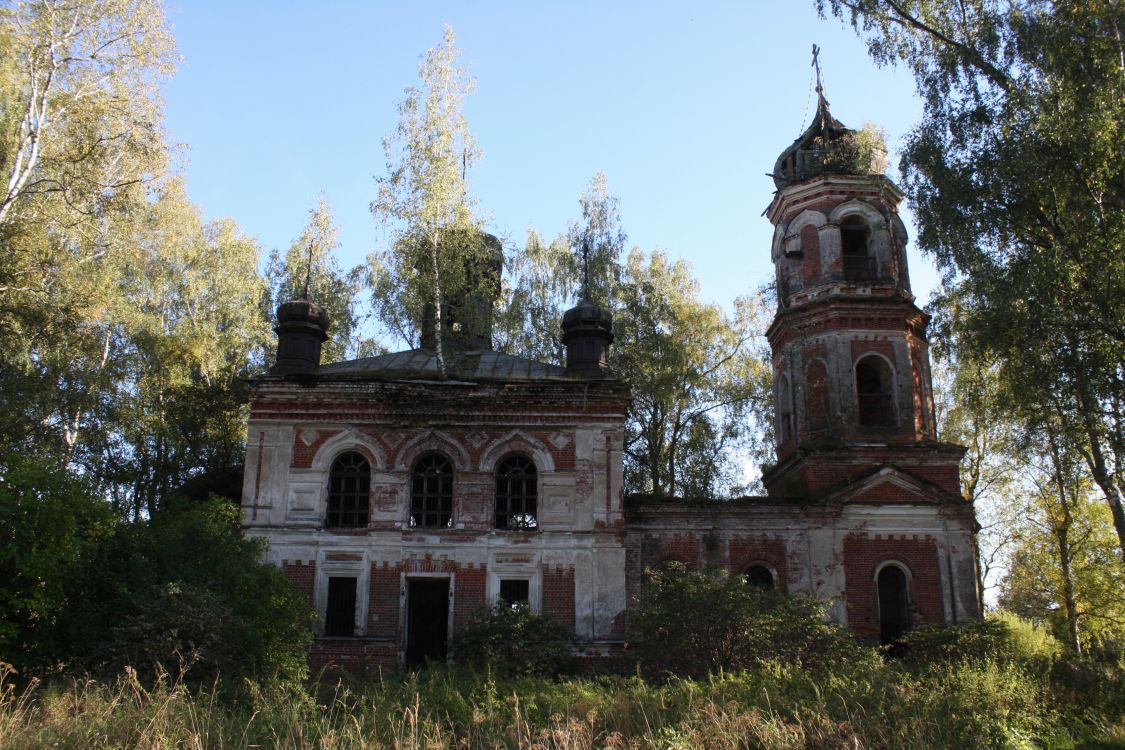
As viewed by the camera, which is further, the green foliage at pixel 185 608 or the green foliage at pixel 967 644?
the green foliage at pixel 967 644

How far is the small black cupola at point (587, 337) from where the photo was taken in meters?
20.4

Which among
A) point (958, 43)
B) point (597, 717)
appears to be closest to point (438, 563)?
point (597, 717)

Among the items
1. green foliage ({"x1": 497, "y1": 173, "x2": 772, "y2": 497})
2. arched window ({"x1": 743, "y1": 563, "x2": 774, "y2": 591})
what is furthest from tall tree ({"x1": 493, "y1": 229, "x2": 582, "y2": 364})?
arched window ({"x1": 743, "y1": 563, "x2": 774, "y2": 591})

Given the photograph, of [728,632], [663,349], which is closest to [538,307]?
[663,349]

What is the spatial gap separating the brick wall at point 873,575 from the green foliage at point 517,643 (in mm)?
6079

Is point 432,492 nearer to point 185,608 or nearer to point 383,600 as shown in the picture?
point 383,600

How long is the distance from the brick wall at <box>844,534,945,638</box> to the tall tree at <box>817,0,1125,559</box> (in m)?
4.47

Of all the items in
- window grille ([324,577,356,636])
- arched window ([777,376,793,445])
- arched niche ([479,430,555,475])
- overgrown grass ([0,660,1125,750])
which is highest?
arched window ([777,376,793,445])

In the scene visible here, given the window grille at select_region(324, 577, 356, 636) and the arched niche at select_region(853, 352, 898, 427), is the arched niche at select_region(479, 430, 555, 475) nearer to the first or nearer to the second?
the window grille at select_region(324, 577, 356, 636)

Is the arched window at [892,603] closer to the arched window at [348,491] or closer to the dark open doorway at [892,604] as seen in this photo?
the dark open doorway at [892,604]

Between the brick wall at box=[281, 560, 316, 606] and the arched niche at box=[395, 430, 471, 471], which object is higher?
the arched niche at box=[395, 430, 471, 471]

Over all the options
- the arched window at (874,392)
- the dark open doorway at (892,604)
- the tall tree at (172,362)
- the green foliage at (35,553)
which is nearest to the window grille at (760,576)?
the dark open doorway at (892,604)

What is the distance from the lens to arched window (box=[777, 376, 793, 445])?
72.3 feet

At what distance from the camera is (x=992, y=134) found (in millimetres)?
15250
